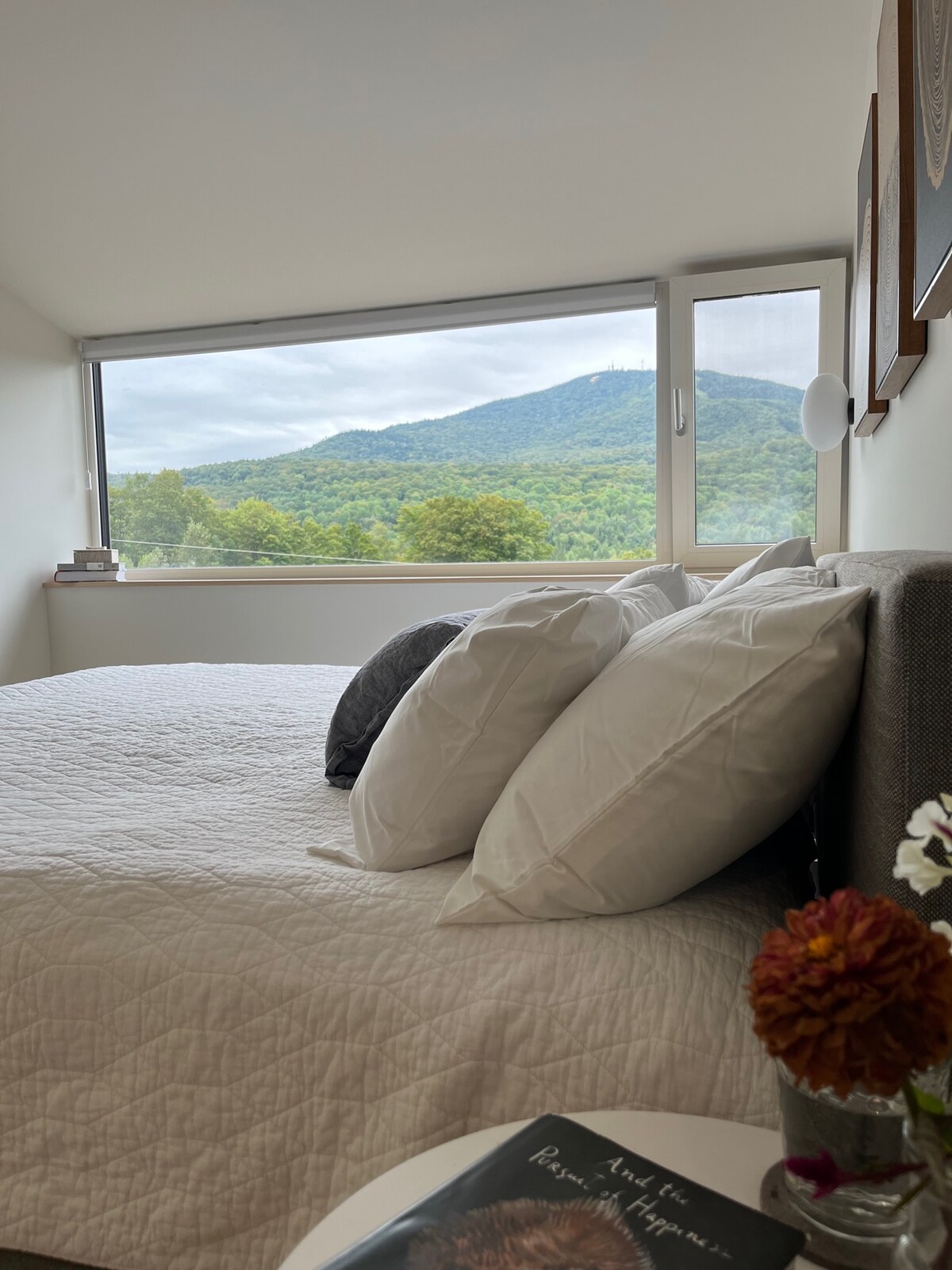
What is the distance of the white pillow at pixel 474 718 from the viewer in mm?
1161

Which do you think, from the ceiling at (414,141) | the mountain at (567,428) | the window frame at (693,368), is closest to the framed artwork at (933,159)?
the ceiling at (414,141)

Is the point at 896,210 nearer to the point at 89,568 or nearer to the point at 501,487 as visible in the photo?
the point at 501,487

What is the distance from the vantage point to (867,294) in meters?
2.36

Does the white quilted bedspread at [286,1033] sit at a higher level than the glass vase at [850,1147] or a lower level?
lower

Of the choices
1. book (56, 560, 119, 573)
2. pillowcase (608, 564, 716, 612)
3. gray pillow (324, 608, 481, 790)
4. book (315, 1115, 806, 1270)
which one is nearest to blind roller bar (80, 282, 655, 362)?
book (56, 560, 119, 573)

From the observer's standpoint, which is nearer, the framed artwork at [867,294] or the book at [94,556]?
the framed artwork at [867,294]

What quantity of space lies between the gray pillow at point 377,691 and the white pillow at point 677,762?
516 millimetres

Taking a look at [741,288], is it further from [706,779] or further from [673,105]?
[706,779]

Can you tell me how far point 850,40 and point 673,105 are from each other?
21.9 inches

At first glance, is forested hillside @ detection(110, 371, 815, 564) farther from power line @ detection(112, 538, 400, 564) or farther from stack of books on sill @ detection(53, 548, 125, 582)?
stack of books on sill @ detection(53, 548, 125, 582)

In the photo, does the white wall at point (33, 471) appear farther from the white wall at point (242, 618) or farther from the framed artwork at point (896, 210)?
the framed artwork at point (896, 210)

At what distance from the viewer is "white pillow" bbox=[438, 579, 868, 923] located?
0.94 m

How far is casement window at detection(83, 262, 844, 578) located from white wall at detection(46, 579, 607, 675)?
0.25 metres

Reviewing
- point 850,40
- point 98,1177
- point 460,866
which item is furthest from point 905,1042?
point 850,40
